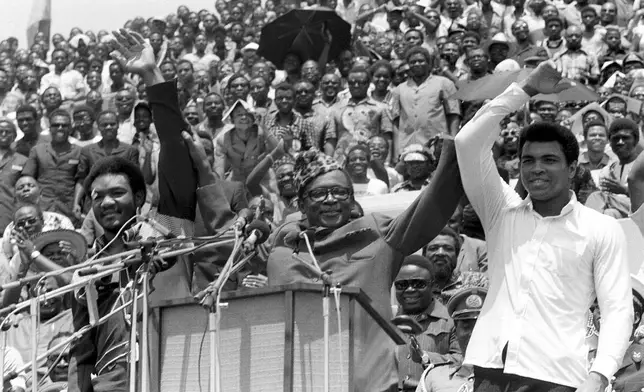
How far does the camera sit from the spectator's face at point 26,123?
55.6 feet

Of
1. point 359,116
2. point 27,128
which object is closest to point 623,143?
point 359,116

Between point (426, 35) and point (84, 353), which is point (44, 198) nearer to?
point (426, 35)

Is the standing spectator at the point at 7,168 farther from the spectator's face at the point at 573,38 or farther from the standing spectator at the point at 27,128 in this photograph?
the spectator's face at the point at 573,38

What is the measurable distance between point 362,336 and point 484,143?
3.07ft

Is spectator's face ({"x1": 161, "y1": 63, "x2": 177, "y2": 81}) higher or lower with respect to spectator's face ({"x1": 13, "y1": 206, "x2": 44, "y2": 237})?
higher

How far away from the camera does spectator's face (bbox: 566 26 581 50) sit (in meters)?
16.9

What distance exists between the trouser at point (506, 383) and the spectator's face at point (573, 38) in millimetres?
11535

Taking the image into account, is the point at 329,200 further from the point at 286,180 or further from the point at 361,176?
the point at 361,176

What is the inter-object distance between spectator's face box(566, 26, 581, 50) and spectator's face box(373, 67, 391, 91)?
1951 millimetres

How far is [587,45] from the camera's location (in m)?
17.6

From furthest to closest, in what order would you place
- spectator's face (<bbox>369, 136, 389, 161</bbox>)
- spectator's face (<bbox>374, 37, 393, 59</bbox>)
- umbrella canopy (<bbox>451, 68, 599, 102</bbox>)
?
spectator's face (<bbox>374, 37, 393, 59</bbox>) < spectator's face (<bbox>369, 136, 389, 161</bbox>) < umbrella canopy (<bbox>451, 68, 599, 102</bbox>)

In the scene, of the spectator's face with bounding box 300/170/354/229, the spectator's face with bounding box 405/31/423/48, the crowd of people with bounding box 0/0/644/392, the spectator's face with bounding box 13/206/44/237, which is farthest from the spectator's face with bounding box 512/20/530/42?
the spectator's face with bounding box 300/170/354/229

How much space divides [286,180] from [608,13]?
658cm

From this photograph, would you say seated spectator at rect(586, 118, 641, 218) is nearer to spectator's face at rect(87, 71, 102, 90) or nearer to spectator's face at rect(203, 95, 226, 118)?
spectator's face at rect(203, 95, 226, 118)
